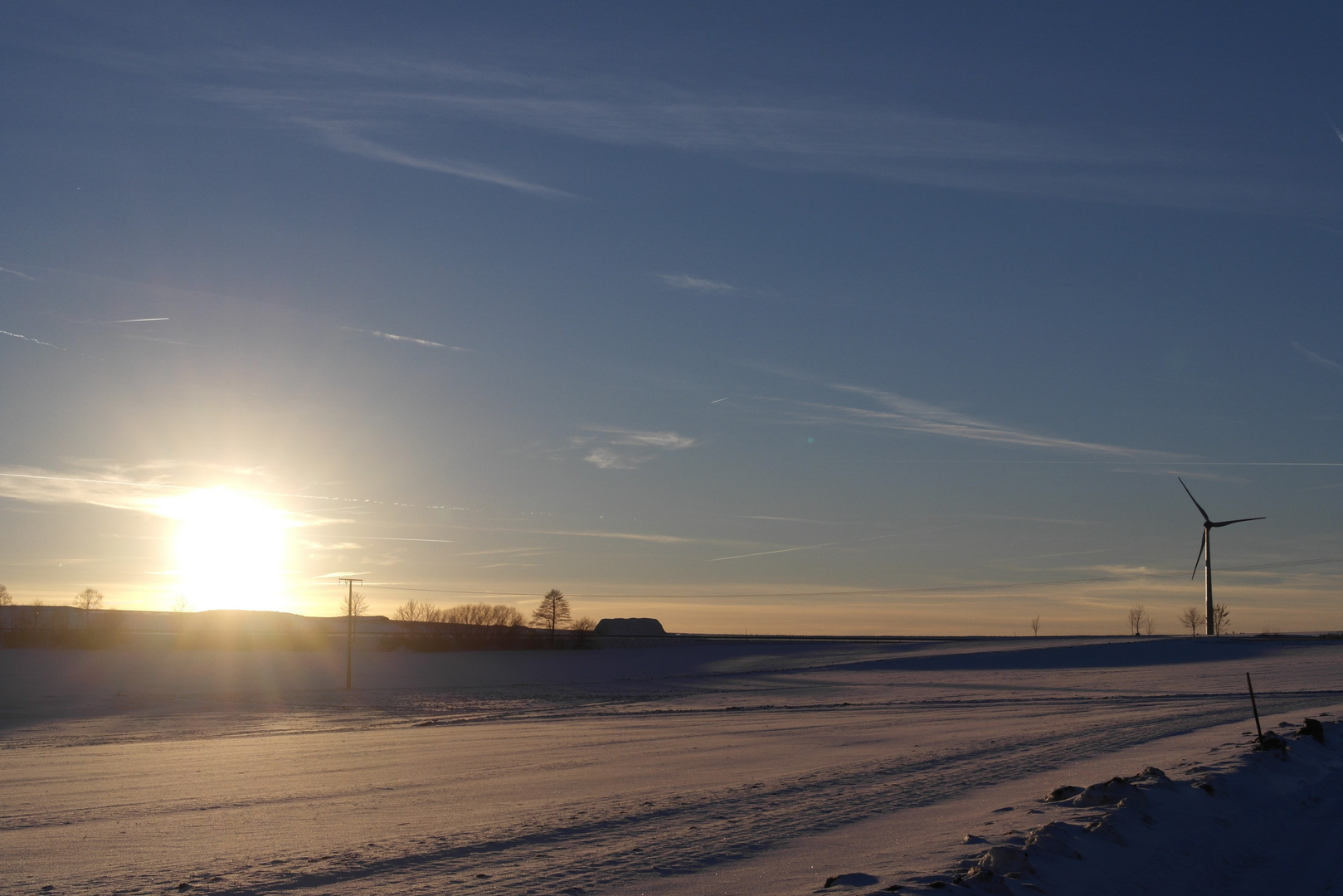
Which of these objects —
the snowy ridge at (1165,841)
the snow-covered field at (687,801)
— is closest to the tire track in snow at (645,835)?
the snow-covered field at (687,801)

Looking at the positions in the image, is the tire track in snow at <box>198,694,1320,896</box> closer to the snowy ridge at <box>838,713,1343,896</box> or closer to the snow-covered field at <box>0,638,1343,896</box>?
the snow-covered field at <box>0,638,1343,896</box>

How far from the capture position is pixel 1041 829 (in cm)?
1073

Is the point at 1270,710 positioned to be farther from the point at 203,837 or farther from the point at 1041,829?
the point at 203,837

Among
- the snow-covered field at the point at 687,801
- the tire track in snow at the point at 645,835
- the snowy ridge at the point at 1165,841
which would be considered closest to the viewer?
the snowy ridge at the point at 1165,841

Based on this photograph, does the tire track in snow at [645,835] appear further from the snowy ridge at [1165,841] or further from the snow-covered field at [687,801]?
the snowy ridge at [1165,841]

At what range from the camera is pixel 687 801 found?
1493 cm

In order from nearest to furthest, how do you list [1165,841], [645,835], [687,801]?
[1165,841]
[645,835]
[687,801]

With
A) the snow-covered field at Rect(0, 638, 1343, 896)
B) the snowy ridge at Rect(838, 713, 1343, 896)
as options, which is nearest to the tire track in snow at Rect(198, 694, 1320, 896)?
the snow-covered field at Rect(0, 638, 1343, 896)

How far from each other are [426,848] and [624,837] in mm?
2330

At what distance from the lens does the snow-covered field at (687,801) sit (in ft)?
33.4

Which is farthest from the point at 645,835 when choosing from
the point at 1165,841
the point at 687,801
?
the point at 1165,841

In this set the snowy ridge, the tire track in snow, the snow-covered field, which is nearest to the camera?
the snowy ridge

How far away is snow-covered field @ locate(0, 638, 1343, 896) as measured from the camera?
10172mm

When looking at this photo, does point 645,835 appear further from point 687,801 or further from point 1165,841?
point 1165,841
